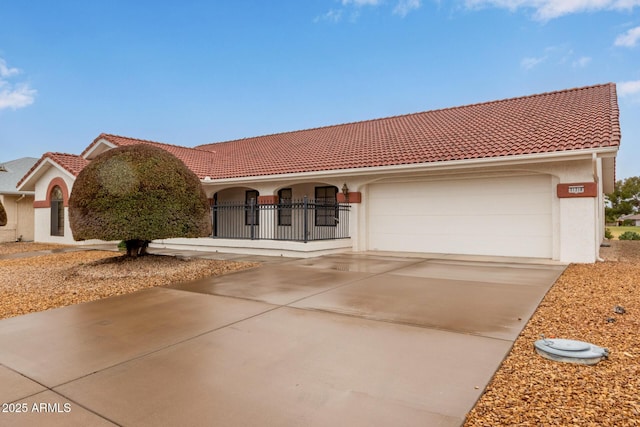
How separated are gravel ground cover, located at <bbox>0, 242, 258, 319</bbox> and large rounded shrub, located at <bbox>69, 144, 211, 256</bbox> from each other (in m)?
0.91

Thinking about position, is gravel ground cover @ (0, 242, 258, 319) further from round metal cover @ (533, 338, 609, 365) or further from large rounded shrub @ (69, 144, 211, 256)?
round metal cover @ (533, 338, 609, 365)

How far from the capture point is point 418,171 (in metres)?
12.3

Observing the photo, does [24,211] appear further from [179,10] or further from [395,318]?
[395,318]

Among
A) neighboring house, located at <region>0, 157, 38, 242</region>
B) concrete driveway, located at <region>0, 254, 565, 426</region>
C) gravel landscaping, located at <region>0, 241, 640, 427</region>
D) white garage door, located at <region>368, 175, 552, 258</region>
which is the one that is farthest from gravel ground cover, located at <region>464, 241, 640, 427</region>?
neighboring house, located at <region>0, 157, 38, 242</region>

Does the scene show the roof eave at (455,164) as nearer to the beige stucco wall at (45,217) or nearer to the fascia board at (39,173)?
the fascia board at (39,173)

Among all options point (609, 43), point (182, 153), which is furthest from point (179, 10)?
A: point (609, 43)

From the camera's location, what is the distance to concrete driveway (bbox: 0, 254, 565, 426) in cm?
Result: 280

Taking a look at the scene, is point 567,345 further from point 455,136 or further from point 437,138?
point 437,138

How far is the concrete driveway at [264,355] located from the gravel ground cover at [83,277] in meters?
0.79

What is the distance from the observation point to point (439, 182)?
1280cm

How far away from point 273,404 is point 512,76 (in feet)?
80.7

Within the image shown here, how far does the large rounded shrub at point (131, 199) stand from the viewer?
946 cm

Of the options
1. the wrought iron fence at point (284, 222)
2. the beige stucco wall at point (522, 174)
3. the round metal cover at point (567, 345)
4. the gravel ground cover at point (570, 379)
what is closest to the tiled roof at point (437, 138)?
the beige stucco wall at point (522, 174)

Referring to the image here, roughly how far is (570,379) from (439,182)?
10.1m
